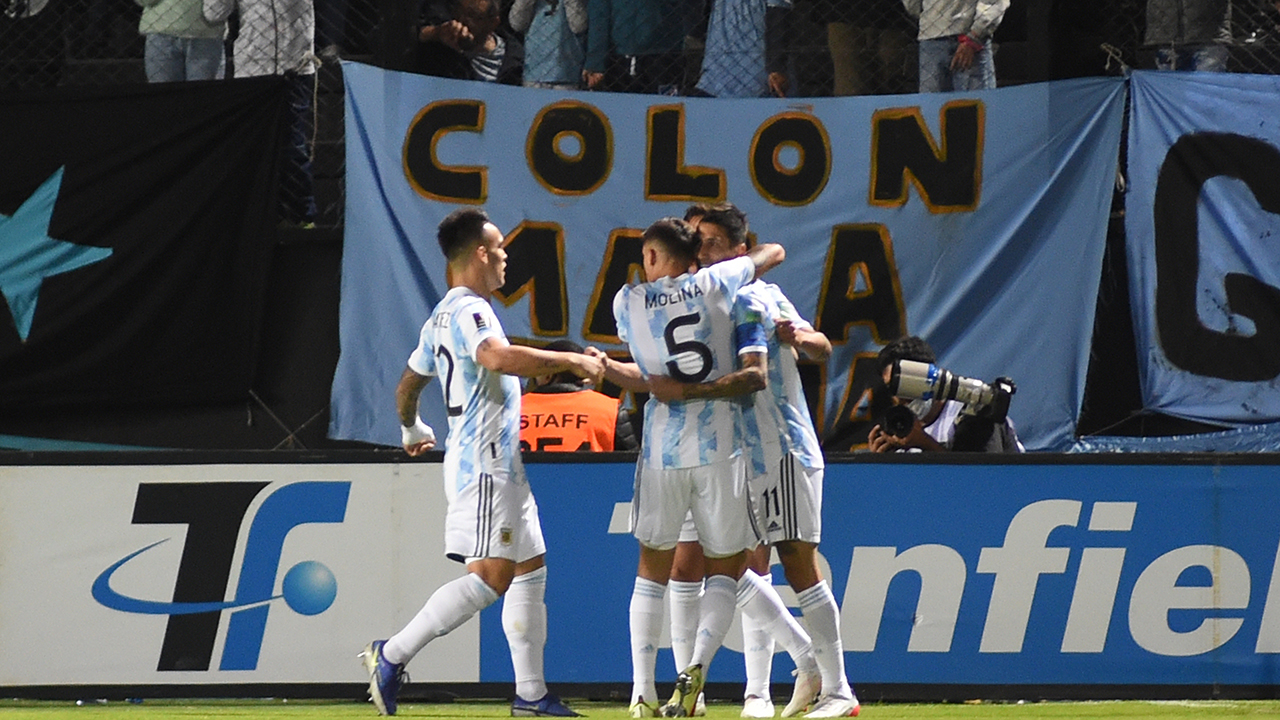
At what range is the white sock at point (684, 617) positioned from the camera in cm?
675

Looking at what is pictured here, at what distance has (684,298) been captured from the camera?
260 inches

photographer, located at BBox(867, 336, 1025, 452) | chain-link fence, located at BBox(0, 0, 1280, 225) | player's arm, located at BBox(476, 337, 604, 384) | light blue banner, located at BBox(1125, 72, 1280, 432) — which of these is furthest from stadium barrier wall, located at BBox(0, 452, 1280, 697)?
chain-link fence, located at BBox(0, 0, 1280, 225)

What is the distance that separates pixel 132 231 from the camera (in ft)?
32.1

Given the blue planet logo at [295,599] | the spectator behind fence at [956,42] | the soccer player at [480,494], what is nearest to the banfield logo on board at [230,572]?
the blue planet logo at [295,599]

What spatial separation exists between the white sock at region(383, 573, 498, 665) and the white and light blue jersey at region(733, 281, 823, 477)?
1.15 m

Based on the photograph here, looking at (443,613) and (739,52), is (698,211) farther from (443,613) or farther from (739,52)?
(739,52)

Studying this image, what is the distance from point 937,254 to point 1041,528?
182 centimetres

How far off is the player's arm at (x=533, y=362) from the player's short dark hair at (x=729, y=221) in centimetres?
100

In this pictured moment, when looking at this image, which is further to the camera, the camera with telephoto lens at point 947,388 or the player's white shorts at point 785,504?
the camera with telephoto lens at point 947,388

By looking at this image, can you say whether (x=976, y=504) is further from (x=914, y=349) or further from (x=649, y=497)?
(x=649, y=497)

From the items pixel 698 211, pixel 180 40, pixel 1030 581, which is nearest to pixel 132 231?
pixel 180 40

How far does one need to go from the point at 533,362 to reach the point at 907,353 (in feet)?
8.52

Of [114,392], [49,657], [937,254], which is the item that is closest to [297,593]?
[49,657]

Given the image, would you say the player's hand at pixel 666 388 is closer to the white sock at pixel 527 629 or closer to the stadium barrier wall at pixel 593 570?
the white sock at pixel 527 629
